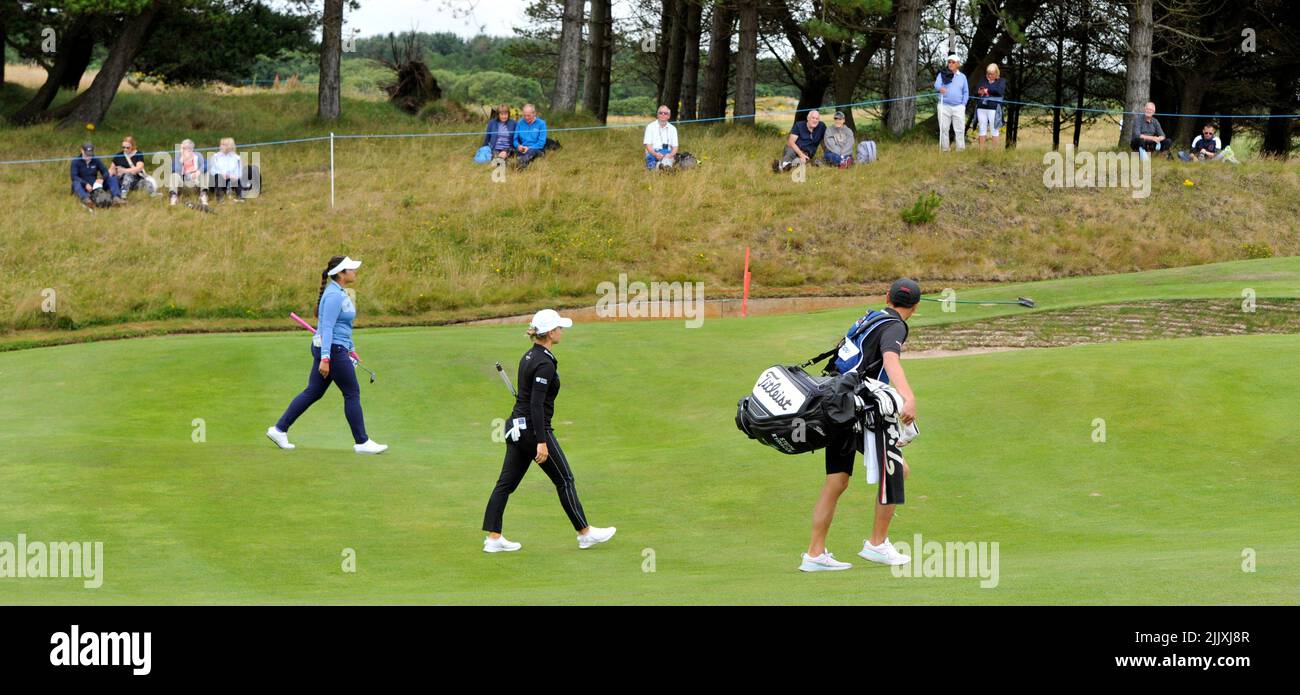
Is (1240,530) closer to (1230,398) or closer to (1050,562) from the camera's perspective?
(1050,562)

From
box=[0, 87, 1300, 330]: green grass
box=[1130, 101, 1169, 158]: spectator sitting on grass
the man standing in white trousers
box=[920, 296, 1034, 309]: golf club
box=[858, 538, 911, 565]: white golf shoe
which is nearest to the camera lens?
box=[858, 538, 911, 565]: white golf shoe

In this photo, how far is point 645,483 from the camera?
45.4 feet

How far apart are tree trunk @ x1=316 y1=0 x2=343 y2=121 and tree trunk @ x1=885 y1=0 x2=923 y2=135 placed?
1585cm

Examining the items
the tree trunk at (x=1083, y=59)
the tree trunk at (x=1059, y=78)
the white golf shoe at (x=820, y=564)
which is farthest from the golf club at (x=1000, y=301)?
the tree trunk at (x=1059, y=78)

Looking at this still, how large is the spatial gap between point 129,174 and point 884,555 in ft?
91.1

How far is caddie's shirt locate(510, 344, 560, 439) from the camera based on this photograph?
11000mm

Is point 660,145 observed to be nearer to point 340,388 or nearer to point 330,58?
point 330,58

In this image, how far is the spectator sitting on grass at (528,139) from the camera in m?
36.2

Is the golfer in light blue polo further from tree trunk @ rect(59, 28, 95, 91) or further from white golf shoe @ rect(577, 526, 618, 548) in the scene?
tree trunk @ rect(59, 28, 95, 91)

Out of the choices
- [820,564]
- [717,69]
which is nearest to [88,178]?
[717,69]

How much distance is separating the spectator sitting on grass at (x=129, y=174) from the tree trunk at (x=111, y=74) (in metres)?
7.92

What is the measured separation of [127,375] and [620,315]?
11.7 meters

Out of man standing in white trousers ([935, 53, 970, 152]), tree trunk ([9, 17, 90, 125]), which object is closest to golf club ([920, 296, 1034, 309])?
man standing in white trousers ([935, 53, 970, 152])
